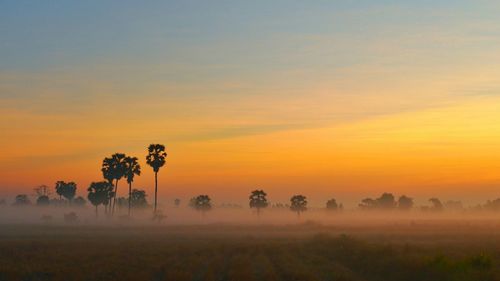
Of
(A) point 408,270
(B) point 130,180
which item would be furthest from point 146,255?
(B) point 130,180

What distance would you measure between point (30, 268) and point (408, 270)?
2523cm

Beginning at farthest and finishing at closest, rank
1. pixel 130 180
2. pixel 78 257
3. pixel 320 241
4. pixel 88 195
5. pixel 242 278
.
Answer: pixel 88 195
pixel 130 180
pixel 320 241
pixel 78 257
pixel 242 278

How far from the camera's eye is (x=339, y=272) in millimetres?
37812

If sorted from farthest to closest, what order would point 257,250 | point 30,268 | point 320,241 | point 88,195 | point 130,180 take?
point 88,195
point 130,180
point 320,241
point 257,250
point 30,268

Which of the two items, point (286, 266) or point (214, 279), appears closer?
point (214, 279)

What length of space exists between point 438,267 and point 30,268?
26.8 m

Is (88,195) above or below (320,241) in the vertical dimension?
above

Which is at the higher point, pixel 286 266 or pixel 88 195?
pixel 88 195

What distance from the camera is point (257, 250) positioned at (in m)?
58.2

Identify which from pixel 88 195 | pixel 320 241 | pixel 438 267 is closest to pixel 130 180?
pixel 88 195

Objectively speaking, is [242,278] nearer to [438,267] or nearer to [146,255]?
[438,267]

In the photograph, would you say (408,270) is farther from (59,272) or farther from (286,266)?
(59,272)

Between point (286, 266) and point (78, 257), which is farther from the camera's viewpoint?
point (78, 257)

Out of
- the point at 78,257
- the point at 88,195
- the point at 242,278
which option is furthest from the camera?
the point at 88,195
